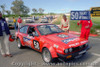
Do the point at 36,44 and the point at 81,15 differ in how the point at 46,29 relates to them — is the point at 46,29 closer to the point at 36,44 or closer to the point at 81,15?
the point at 36,44

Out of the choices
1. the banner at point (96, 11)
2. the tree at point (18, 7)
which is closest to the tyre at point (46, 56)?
the banner at point (96, 11)

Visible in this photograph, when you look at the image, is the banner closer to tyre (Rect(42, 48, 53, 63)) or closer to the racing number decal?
the racing number decal

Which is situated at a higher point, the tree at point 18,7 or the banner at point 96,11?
the tree at point 18,7

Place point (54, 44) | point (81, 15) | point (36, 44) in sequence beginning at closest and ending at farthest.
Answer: point (54, 44), point (36, 44), point (81, 15)

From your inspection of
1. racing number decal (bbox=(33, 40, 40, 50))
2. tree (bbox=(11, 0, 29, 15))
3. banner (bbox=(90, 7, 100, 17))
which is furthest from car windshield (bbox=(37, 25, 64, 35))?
tree (bbox=(11, 0, 29, 15))

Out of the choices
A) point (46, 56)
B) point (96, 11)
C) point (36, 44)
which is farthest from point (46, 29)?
point (96, 11)

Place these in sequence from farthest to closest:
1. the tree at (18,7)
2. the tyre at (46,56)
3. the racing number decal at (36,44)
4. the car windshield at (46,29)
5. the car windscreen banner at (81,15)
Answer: the tree at (18,7) < the car windscreen banner at (81,15) < the car windshield at (46,29) < the racing number decal at (36,44) < the tyre at (46,56)

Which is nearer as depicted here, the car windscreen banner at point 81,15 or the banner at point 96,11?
the car windscreen banner at point 81,15

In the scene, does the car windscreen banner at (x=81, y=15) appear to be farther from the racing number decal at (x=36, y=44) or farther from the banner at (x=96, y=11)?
the banner at (x=96, y=11)

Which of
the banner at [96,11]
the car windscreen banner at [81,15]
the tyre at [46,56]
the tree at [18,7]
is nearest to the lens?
the tyre at [46,56]

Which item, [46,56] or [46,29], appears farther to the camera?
[46,29]

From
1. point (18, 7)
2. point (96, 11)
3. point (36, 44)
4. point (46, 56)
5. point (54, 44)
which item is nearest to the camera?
point (54, 44)

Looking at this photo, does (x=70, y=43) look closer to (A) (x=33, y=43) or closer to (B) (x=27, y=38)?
(A) (x=33, y=43)

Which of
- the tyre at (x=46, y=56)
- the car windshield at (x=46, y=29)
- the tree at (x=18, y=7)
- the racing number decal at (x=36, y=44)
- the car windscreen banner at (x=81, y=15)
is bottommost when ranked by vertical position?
the tyre at (x=46, y=56)
